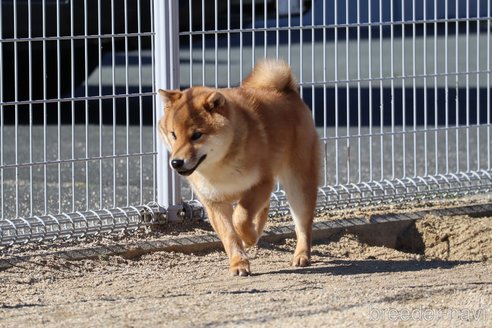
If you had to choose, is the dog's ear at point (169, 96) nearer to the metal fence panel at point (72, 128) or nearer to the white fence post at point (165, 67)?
the metal fence panel at point (72, 128)

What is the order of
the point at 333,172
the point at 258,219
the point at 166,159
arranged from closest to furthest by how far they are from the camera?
the point at 258,219 < the point at 166,159 < the point at 333,172

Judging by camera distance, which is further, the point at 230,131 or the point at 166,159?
the point at 166,159

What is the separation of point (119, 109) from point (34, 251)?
735 cm

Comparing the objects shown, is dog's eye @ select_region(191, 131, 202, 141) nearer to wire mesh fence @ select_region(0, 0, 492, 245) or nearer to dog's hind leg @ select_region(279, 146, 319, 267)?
dog's hind leg @ select_region(279, 146, 319, 267)

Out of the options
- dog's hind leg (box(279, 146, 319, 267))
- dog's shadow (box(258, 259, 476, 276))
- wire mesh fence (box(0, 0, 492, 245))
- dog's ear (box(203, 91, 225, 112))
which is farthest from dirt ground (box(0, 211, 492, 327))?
dog's ear (box(203, 91, 225, 112))

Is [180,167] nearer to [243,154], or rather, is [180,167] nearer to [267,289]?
[243,154]

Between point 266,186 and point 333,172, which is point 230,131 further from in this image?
point 333,172

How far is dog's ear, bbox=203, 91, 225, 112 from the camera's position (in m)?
6.43

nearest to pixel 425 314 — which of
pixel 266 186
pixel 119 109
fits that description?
pixel 266 186

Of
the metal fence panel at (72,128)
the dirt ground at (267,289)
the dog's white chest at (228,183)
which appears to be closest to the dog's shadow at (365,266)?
the dirt ground at (267,289)

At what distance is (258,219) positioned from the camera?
706cm

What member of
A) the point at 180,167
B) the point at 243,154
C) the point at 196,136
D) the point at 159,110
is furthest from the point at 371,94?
the point at 180,167

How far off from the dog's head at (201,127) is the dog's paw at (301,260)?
833 millimetres

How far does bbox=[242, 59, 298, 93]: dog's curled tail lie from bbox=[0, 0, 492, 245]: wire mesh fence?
46 centimetres
